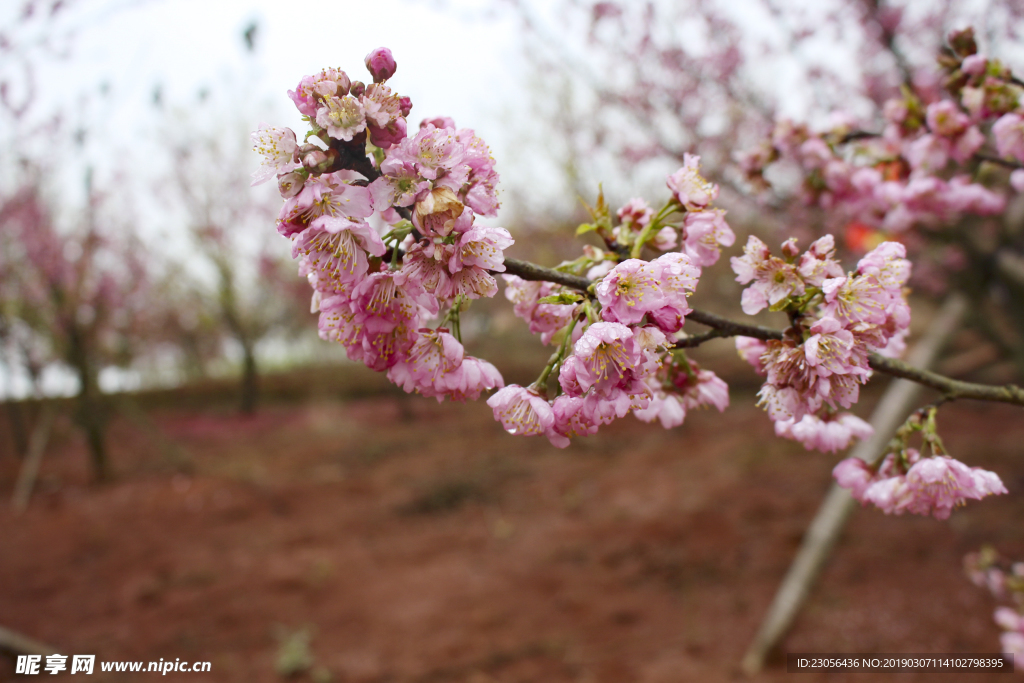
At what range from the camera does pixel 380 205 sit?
77 cm

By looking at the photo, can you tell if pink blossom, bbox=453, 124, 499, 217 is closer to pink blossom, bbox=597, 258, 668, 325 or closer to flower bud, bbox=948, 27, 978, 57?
pink blossom, bbox=597, 258, 668, 325

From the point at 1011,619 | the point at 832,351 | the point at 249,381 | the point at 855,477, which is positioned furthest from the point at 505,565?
the point at 249,381

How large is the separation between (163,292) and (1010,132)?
54.2ft

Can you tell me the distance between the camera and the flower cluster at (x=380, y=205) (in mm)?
750

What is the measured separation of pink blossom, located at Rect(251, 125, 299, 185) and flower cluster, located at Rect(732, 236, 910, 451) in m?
0.67

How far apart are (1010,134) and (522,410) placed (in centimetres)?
140

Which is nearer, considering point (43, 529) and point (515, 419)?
point (515, 419)

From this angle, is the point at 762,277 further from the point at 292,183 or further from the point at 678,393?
the point at 292,183

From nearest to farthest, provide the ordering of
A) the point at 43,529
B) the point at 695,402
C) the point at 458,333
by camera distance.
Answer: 1. the point at 458,333
2. the point at 695,402
3. the point at 43,529

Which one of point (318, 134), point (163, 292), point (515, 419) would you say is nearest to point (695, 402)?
point (515, 419)

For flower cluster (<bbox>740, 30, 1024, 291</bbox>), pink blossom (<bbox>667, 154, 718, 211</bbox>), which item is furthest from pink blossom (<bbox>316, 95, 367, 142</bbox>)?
flower cluster (<bbox>740, 30, 1024, 291</bbox>)

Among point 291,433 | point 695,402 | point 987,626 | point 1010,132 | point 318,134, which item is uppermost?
Answer: point 1010,132

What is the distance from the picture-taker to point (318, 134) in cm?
78

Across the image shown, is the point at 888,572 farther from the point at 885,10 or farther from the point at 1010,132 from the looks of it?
the point at 885,10
